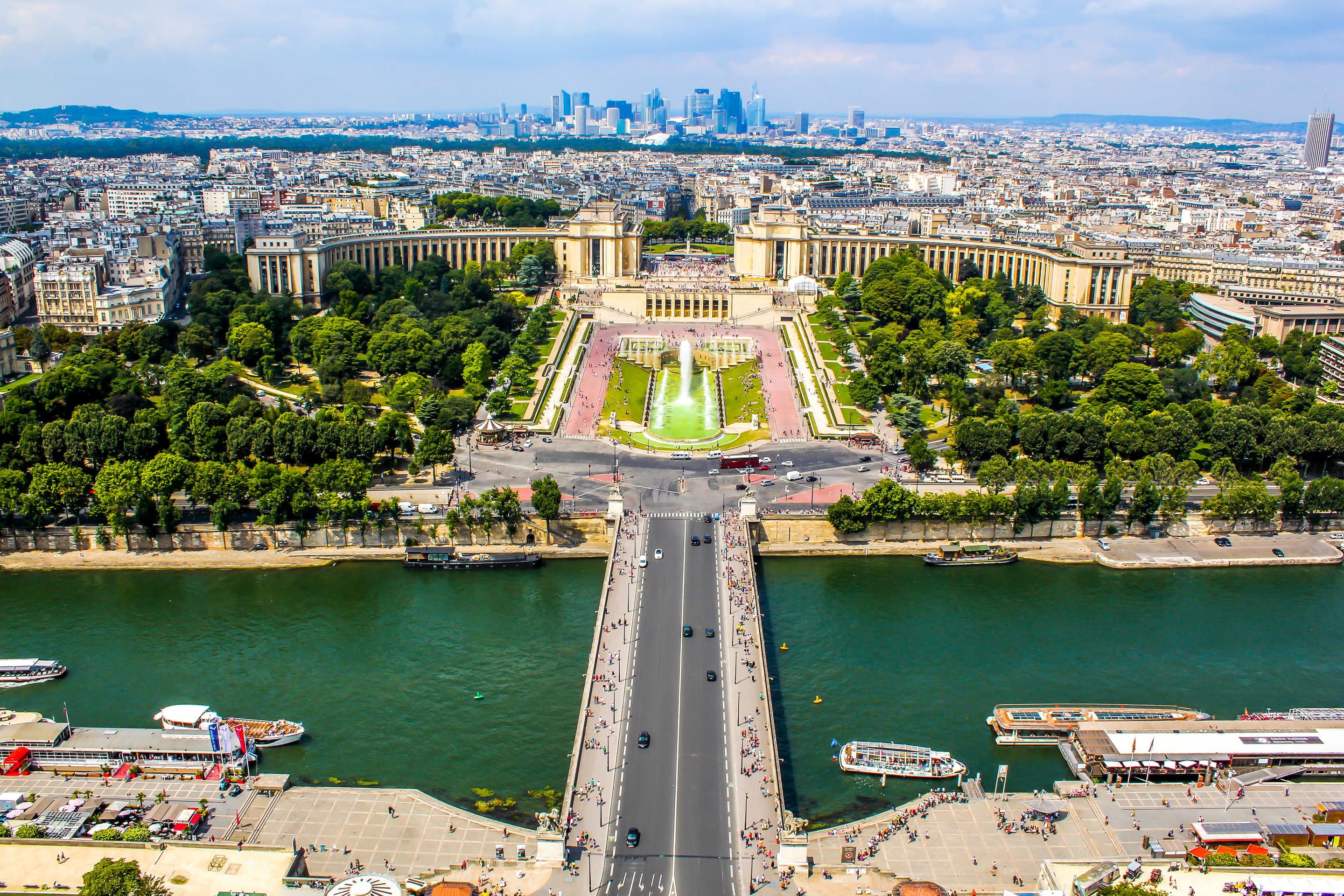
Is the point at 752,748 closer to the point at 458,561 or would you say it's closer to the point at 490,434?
the point at 458,561

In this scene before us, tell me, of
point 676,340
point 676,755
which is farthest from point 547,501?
point 676,340

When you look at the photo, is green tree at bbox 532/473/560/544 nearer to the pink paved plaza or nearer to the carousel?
the carousel

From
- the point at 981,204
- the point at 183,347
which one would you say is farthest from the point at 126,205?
the point at 981,204

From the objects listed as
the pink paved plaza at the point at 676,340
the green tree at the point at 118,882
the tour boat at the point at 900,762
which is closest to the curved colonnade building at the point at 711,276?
the pink paved plaza at the point at 676,340

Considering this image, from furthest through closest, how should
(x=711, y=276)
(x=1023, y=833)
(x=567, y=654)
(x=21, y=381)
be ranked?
(x=711, y=276)
(x=21, y=381)
(x=567, y=654)
(x=1023, y=833)

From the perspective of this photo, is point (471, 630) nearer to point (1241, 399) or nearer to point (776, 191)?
point (1241, 399)
